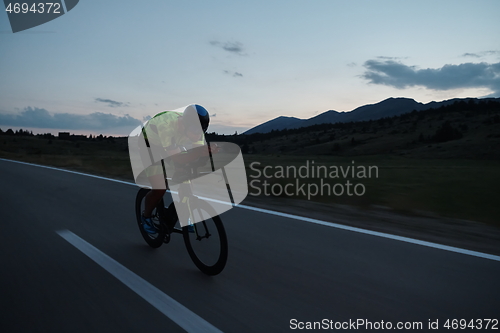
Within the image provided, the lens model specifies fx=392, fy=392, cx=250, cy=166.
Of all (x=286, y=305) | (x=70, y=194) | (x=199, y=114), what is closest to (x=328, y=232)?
(x=286, y=305)

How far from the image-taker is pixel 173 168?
173 inches

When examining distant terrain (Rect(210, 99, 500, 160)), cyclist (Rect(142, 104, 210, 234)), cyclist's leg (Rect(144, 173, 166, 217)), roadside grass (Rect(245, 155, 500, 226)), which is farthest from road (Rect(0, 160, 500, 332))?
distant terrain (Rect(210, 99, 500, 160))

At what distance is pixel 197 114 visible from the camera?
3.82m

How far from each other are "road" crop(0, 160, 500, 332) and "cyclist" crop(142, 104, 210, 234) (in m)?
1.11

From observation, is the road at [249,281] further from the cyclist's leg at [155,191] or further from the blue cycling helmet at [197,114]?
the blue cycling helmet at [197,114]

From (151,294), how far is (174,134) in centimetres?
161

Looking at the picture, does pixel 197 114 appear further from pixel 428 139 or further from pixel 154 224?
pixel 428 139

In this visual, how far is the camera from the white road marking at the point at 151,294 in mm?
3249

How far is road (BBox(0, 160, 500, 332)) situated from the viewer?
132 inches

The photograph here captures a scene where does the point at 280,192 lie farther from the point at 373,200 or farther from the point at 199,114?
the point at 199,114

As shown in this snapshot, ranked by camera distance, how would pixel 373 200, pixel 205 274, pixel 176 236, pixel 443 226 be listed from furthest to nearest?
pixel 373 200 < pixel 443 226 < pixel 176 236 < pixel 205 274

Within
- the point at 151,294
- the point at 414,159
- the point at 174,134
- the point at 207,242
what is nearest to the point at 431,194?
the point at 207,242

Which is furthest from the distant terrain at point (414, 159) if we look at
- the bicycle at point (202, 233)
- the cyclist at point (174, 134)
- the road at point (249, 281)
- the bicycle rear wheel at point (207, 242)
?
the road at point (249, 281)

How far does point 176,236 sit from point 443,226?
4353 mm
